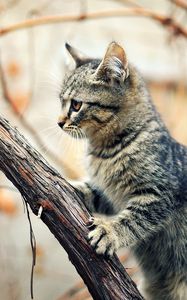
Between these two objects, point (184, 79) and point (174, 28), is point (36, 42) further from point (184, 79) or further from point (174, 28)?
point (174, 28)

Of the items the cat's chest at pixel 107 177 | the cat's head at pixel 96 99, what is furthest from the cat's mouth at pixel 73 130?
the cat's chest at pixel 107 177

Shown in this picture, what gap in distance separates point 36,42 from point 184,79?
1.67 m

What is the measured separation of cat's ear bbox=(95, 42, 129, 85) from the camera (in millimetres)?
2781

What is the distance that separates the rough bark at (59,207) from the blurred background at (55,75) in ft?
5.49

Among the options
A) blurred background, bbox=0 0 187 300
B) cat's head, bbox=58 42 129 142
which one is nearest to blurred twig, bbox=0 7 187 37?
blurred background, bbox=0 0 187 300

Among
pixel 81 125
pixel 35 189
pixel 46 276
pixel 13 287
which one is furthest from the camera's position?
pixel 46 276

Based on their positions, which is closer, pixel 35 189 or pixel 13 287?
pixel 35 189

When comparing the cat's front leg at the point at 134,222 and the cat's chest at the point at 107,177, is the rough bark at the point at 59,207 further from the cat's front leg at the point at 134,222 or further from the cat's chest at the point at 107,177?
the cat's chest at the point at 107,177

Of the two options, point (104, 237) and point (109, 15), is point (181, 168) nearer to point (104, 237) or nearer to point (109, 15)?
point (104, 237)

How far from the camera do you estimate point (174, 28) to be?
14.6 feet

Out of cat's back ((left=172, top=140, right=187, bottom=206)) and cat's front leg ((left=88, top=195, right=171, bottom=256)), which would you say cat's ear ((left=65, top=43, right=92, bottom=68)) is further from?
cat's front leg ((left=88, top=195, right=171, bottom=256))

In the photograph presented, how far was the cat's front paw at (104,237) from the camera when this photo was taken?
2.48 m

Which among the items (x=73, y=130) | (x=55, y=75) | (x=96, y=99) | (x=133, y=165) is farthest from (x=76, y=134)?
(x=55, y=75)

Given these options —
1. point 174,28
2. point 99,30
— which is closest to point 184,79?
point 99,30
